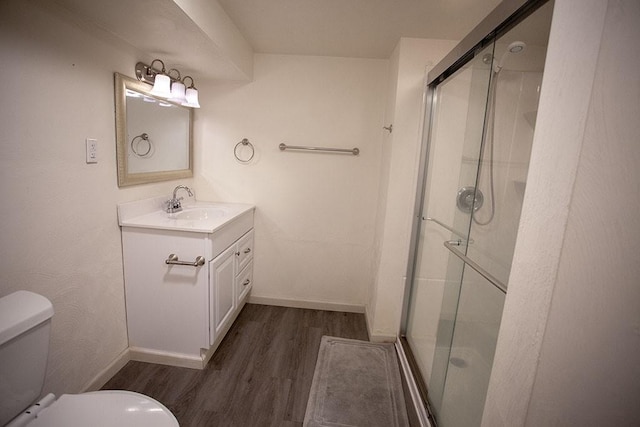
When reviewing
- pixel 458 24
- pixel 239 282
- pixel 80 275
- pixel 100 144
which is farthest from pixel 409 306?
pixel 100 144

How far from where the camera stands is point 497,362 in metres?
0.79

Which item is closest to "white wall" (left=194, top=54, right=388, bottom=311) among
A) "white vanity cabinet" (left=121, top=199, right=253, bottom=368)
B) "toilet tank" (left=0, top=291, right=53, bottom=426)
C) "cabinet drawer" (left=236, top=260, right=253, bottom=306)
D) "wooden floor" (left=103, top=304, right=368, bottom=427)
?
"cabinet drawer" (left=236, top=260, right=253, bottom=306)

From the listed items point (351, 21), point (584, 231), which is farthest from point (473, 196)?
point (351, 21)

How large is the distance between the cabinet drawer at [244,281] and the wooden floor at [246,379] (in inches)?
9.9

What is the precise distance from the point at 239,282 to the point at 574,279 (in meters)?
2.01

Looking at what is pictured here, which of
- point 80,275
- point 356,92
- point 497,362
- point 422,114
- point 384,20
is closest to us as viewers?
Result: point 497,362

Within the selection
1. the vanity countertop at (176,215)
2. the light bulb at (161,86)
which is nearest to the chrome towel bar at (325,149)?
the vanity countertop at (176,215)

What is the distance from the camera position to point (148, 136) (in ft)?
6.09

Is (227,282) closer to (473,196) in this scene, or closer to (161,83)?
(161,83)

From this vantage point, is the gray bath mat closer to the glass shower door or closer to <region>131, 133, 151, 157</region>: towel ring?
the glass shower door

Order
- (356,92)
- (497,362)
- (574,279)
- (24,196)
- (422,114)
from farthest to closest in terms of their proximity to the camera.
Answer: (356,92) < (422,114) < (24,196) < (497,362) < (574,279)

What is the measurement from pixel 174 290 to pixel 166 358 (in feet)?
1.54

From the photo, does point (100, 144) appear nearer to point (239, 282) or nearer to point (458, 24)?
point (239, 282)

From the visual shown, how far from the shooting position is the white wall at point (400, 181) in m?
1.87
